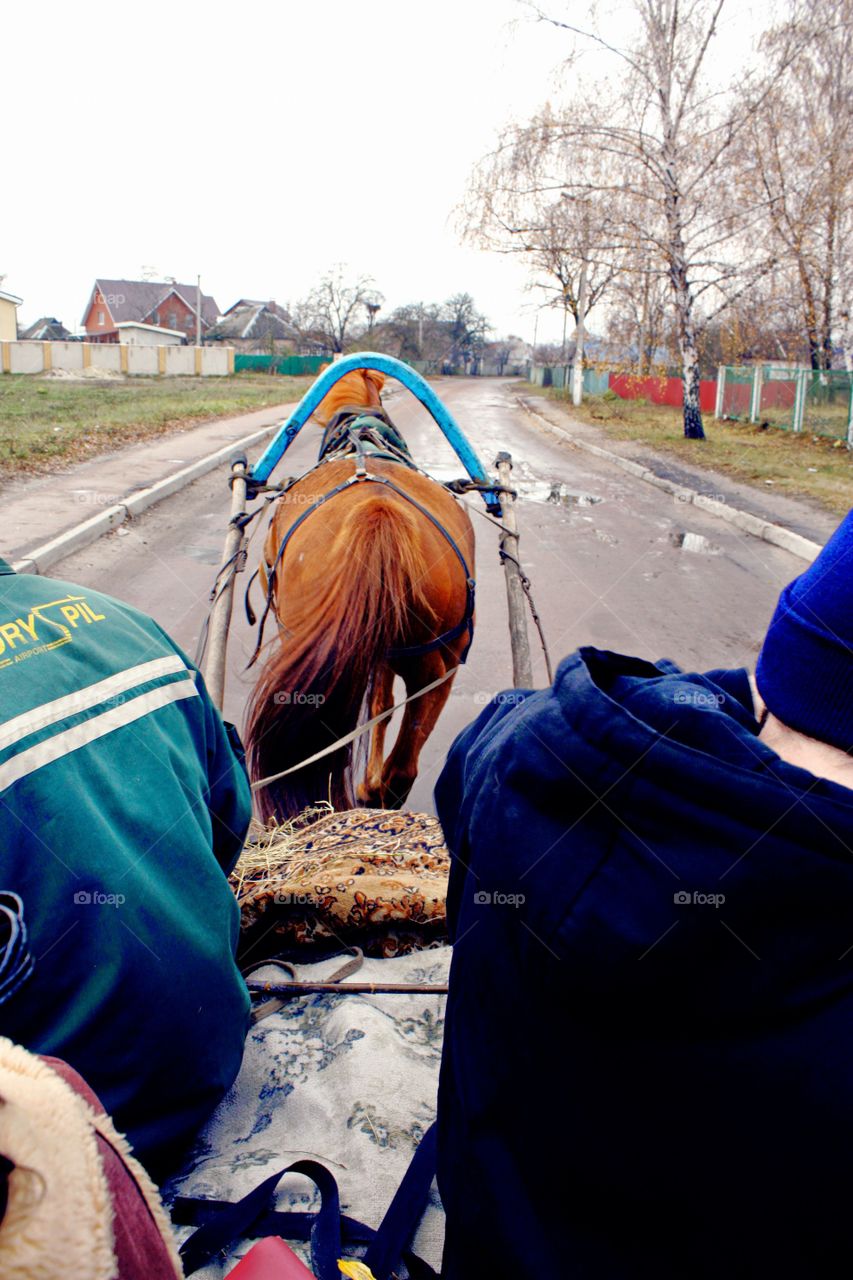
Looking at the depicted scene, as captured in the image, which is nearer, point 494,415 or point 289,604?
point 289,604

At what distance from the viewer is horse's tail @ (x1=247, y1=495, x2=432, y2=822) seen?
3.28 meters

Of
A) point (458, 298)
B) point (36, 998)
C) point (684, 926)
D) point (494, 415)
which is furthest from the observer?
point (458, 298)

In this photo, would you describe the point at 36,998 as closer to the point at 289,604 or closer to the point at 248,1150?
the point at 248,1150

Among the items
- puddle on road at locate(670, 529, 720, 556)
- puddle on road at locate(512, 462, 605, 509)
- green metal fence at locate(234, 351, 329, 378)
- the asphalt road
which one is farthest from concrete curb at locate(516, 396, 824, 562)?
green metal fence at locate(234, 351, 329, 378)

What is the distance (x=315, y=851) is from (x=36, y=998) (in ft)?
4.65

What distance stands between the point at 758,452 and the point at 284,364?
46.4 metres

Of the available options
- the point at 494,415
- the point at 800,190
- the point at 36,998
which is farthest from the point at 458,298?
the point at 36,998

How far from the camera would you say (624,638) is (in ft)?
21.3

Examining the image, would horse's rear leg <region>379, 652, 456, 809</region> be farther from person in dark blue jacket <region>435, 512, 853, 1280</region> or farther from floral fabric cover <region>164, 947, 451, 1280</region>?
person in dark blue jacket <region>435, 512, 853, 1280</region>

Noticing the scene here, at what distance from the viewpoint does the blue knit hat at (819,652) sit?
33.9 inches

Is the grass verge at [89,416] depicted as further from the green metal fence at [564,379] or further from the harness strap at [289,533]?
the green metal fence at [564,379]

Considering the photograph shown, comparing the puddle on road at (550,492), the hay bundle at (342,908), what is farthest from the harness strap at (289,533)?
the puddle on road at (550,492)

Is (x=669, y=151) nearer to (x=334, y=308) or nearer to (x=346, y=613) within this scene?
(x=346, y=613)

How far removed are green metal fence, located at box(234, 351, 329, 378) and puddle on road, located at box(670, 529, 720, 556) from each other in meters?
51.7
